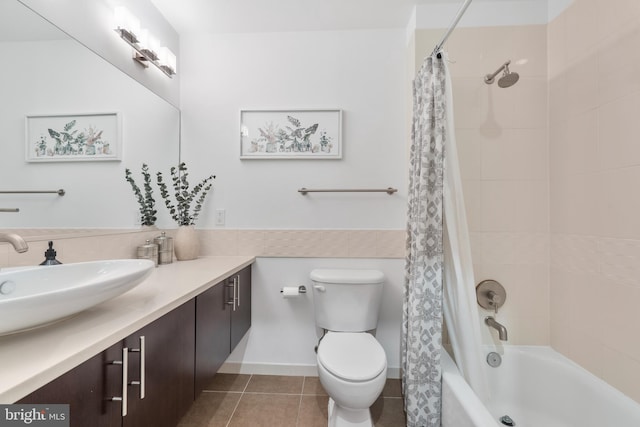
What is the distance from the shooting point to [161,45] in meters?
1.80

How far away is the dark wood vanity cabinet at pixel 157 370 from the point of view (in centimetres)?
65

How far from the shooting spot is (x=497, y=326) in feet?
4.84

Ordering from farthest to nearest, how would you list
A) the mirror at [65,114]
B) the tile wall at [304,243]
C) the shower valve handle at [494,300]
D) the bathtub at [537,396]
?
1. the tile wall at [304,243]
2. the shower valve handle at [494,300]
3. the bathtub at [537,396]
4. the mirror at [65,114]

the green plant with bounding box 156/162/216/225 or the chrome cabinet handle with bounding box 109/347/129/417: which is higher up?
the green plant with bounding box 156/162/216/225

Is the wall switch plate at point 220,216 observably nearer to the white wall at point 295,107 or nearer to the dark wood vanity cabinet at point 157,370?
the white wall at point 295,107

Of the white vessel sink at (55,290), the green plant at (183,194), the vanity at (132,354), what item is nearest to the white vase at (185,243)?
the green plant at (183,194)

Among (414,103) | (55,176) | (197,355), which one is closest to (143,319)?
(197,355)

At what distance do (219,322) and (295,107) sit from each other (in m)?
1.46

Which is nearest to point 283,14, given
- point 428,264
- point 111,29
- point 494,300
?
point 111,29

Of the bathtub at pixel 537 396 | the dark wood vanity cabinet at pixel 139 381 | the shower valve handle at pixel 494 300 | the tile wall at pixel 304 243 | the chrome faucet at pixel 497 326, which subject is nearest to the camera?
the dark wood vanity cabinet at pixel 139 381

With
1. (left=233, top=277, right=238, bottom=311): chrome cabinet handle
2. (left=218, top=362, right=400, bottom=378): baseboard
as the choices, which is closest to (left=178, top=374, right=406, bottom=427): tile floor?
(left=218, top=362, right=400, bottom=378): baseboard

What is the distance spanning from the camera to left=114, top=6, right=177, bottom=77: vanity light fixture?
4.83 feet

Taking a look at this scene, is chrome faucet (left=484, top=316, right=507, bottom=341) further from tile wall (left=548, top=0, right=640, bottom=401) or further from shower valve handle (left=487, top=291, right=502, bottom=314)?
tile wall (left=548, top=0, right=640, bottom=401)

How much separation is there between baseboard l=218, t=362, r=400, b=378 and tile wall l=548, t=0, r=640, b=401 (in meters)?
1.12
